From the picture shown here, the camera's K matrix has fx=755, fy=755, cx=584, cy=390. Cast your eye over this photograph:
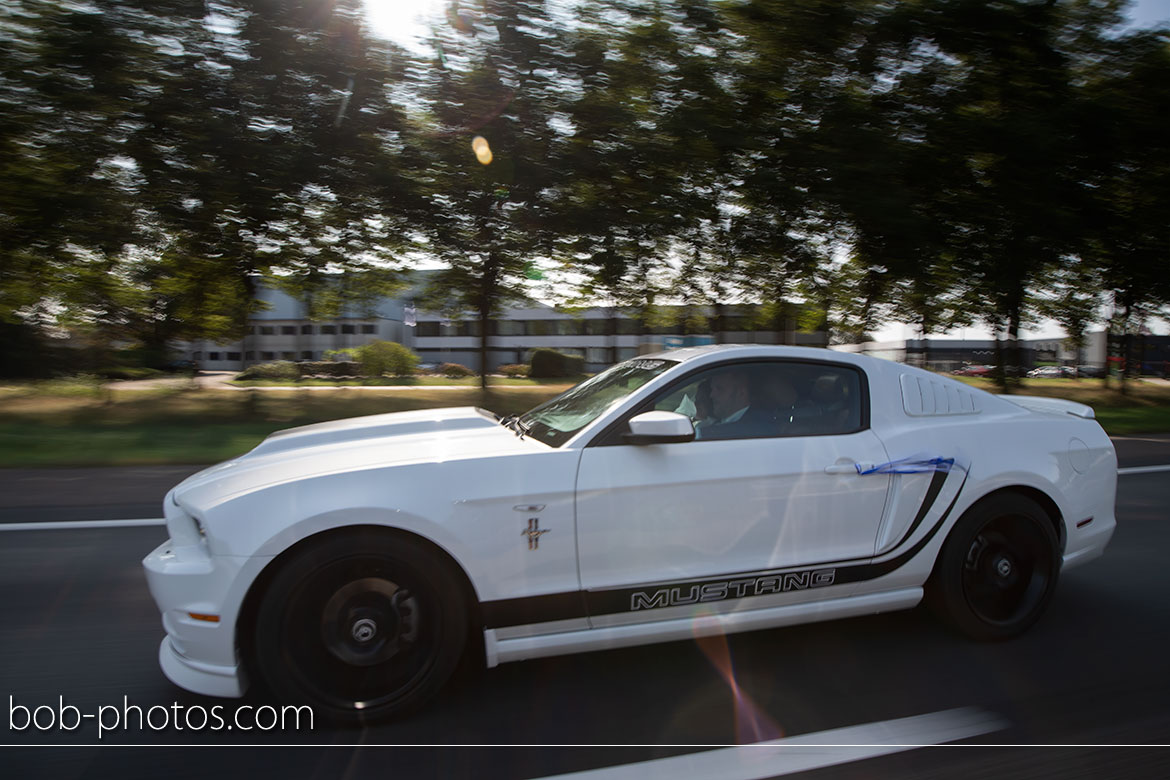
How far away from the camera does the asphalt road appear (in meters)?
2.59

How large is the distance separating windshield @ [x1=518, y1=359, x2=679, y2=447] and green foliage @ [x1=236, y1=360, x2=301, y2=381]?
2085 cm

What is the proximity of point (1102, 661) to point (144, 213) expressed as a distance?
55.5 feet

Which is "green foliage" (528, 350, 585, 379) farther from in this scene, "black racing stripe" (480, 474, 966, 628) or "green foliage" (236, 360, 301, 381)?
"black racing stripe" (480, 474, 966, 628)

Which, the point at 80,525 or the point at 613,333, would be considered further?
the point at 613,333

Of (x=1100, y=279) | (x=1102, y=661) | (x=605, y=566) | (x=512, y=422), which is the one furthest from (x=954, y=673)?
(x=1100, y=279)

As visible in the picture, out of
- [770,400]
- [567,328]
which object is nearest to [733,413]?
[770,400]

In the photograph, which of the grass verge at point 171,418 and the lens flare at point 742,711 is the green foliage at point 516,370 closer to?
the grass verge at point 171,418

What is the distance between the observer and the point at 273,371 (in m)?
26.9

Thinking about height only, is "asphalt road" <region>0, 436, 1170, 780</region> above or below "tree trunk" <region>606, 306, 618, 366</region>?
below

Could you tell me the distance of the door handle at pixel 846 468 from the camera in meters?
3.29

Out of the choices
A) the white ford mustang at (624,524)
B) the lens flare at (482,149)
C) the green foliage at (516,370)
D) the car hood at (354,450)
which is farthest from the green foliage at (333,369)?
the white ford mustang at (624,524)

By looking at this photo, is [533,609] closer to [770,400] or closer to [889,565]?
[770,400]

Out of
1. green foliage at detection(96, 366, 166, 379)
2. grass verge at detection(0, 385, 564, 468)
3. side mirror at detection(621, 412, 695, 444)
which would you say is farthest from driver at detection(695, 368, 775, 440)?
green foliage at detection(96, 366, 166, 379)

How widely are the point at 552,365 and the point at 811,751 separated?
37770 mm
